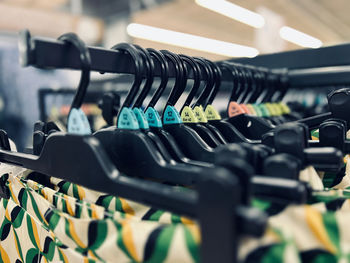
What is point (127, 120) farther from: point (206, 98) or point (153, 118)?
point (206, 98)

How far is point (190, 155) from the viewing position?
61 cm

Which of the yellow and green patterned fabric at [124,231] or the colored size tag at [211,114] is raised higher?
the colored size tag at [211,114]

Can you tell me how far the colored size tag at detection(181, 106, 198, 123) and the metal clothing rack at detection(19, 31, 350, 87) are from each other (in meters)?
0.08

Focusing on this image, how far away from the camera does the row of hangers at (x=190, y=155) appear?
1.09ft

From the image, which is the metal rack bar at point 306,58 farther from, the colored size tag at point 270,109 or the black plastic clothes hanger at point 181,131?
the black plastic clothes hanger at point 181,131

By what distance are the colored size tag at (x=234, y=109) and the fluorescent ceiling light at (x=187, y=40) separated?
3765 millimetres

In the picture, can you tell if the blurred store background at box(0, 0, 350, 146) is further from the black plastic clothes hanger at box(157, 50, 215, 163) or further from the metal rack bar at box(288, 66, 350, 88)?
the black plastic clothes hanger at box(157, 50, 215, 163)

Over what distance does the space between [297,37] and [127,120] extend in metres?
8.08

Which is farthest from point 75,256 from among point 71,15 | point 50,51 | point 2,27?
point 71,15

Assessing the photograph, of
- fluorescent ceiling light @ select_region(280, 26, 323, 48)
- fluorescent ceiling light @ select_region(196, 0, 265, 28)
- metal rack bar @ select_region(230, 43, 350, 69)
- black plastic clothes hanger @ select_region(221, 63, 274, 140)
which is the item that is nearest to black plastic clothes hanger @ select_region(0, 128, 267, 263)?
black plastic clothes hanger @ select_region(221, 63, 274, 140)

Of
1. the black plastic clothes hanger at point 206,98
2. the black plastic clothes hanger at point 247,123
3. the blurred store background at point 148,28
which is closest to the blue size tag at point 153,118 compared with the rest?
the black plastic clothes hanger at point 206,98

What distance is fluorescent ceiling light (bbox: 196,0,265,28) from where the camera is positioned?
4.70 m

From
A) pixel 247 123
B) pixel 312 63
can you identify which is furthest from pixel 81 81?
pixel 312 63

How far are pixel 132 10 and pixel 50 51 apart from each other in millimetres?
4283
